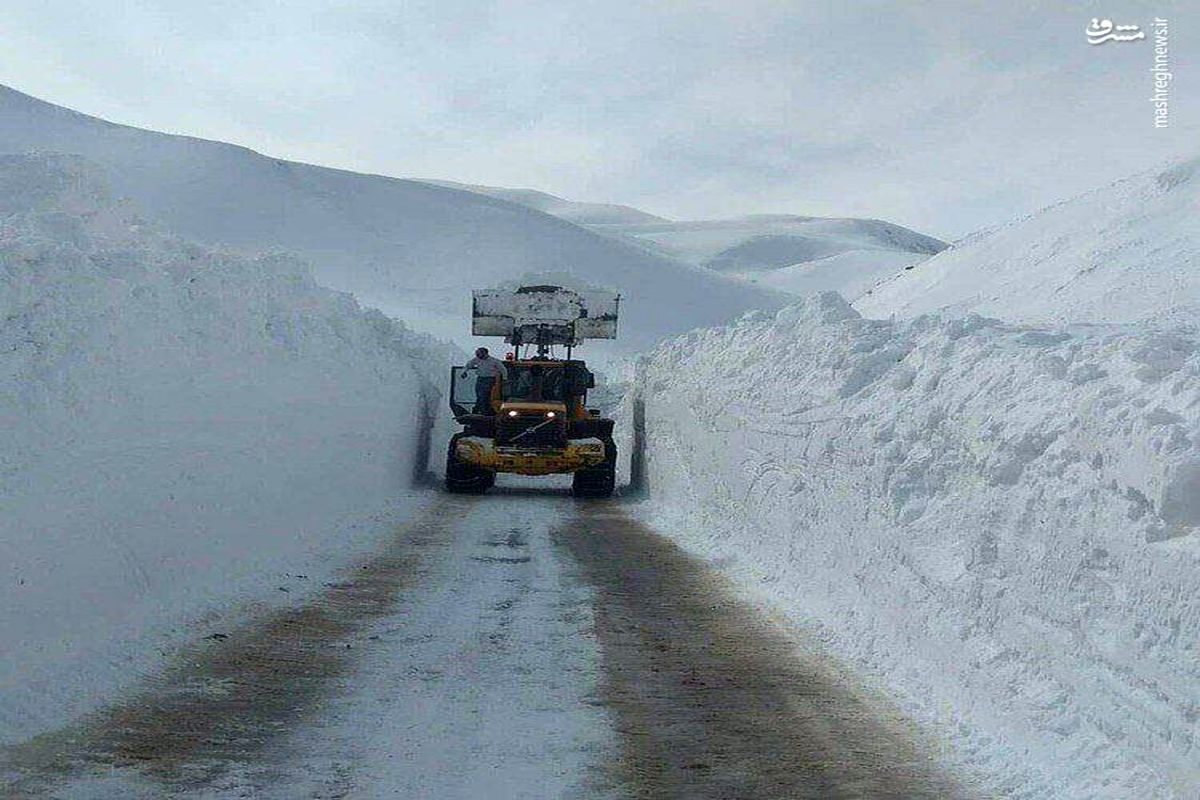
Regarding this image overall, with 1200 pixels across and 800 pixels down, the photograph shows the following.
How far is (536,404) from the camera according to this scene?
744 inches

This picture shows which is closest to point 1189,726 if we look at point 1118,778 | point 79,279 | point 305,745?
point 1118,778

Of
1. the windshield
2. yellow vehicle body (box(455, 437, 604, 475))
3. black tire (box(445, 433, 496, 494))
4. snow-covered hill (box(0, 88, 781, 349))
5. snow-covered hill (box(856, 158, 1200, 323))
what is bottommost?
black tire (box(445, 433, 496, 494))

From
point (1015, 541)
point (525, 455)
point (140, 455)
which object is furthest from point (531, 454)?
point (1015, 541)

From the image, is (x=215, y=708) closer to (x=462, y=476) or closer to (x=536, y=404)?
(x=462, y=476)

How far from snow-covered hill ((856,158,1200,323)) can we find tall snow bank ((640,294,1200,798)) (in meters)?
18.7

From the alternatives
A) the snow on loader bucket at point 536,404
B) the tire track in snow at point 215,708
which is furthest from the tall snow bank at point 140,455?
the snow on loader bucket at point 536,404

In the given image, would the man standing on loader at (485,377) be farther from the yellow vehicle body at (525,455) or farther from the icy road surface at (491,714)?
the icy road surface at (491,714)

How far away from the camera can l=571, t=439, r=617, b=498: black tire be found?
61.8ft

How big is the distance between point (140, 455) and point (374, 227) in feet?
330

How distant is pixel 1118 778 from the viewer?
448 cm

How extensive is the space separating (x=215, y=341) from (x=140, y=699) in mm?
4883

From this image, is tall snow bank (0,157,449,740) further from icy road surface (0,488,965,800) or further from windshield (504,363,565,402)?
windshield (504,363,565,402)

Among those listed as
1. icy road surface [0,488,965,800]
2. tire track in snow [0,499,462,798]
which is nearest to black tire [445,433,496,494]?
icy road surface [0,488,965,800]

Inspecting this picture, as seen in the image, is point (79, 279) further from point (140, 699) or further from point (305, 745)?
point (305, 745)
